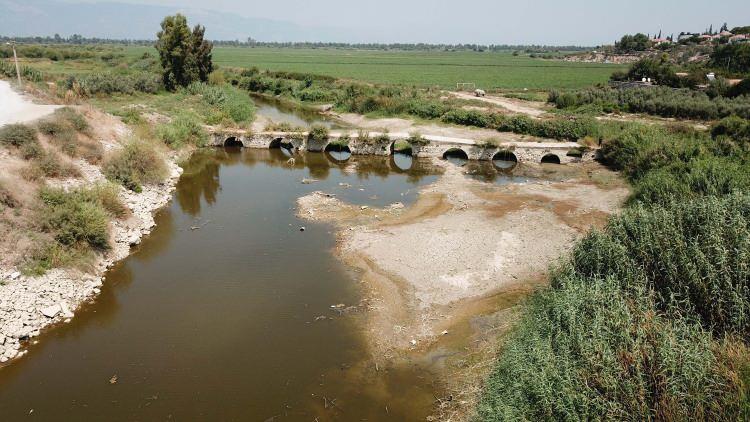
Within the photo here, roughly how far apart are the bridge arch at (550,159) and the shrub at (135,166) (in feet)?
96.3

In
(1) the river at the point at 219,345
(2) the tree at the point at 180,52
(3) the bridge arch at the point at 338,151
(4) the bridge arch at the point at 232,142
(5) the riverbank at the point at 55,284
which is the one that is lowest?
(1) the river at the point at 219,345

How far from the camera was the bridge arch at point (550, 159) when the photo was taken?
3819 cm

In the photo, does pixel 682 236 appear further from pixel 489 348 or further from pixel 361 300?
pixel 361 300

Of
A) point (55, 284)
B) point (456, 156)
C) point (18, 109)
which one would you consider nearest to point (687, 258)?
point (55, 284)

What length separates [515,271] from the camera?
18.8 metres

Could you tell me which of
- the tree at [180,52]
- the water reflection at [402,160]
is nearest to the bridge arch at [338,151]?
the water reflection at [402,160]

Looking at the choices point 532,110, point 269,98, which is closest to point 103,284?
point 532,110

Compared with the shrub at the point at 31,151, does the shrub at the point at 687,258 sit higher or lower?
lower

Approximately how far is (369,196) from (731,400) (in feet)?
73.2

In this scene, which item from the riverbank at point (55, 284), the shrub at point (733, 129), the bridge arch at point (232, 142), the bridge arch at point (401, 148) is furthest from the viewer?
the bridge arch at point (232, 142)

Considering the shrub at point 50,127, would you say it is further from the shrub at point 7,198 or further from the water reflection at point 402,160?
the water reflection at point 402,160

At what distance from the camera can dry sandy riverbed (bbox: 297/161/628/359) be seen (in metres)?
16.1

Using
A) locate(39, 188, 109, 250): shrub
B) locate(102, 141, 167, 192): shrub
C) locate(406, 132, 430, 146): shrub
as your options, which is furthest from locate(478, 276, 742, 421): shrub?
locate(406, 132, 430, 146): shrub

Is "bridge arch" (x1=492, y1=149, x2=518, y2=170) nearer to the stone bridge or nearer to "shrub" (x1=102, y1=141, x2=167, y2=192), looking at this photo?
the stone bridge
